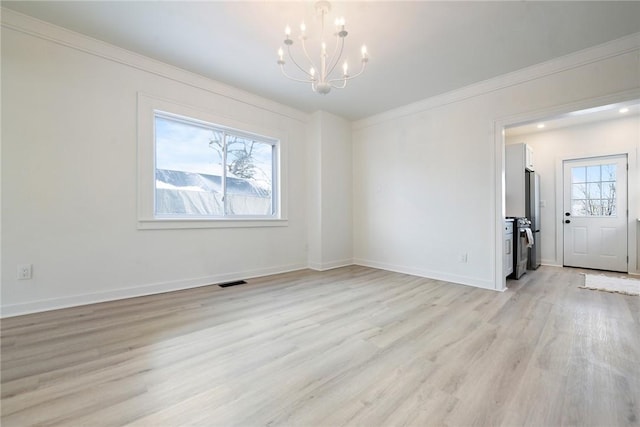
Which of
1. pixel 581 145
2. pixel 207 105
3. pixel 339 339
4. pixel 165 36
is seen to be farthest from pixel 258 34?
pixel 581 145

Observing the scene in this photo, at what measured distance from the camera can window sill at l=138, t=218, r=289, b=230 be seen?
10.2 feet

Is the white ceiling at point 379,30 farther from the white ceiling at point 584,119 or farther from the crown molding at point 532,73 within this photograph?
the white ceiling at point 584,119

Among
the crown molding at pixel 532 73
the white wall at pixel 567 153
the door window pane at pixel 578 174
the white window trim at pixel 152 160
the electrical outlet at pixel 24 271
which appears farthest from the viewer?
the door window pane at pixel 578 174

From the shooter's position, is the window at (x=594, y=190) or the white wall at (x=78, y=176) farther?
the window at (x=594, y=190)

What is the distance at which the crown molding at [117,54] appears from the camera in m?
2.44

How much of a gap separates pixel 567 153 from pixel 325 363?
6161mm

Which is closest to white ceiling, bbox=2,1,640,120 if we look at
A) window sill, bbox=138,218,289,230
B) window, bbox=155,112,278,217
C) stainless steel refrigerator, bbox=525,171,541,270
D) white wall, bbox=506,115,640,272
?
window, bbox=155,112,278,217

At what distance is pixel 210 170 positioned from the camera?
3.75 metres

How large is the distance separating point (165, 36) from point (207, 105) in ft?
3.19

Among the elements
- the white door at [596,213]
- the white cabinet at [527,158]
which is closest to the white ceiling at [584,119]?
the white cabinet at [527,158]

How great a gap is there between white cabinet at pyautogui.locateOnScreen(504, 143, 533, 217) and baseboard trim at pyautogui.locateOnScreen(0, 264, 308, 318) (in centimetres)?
434

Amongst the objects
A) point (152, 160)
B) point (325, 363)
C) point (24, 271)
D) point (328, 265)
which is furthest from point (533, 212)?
point (24, 271)

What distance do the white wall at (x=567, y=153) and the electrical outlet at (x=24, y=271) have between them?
304 inches

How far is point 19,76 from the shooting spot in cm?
244
